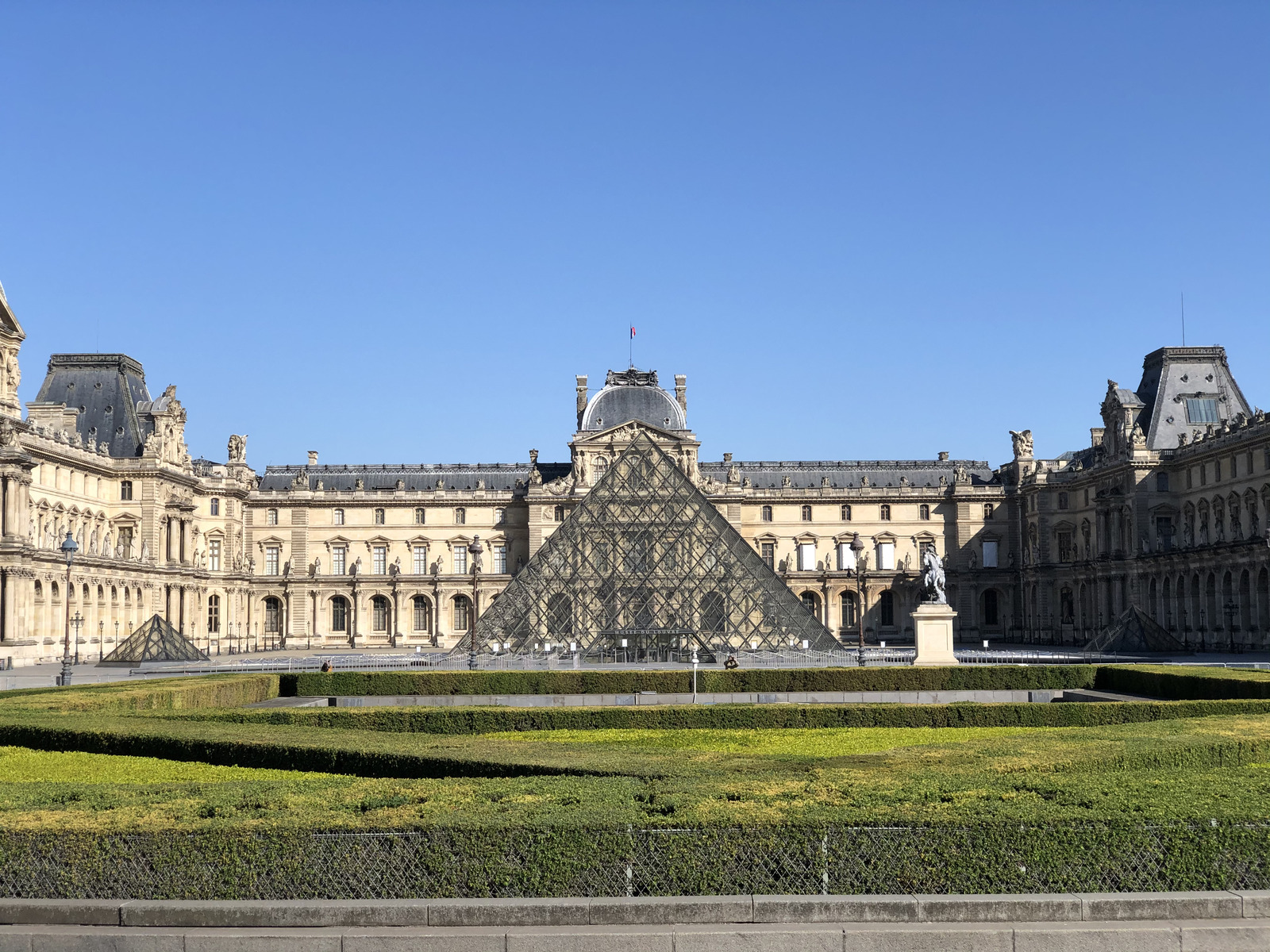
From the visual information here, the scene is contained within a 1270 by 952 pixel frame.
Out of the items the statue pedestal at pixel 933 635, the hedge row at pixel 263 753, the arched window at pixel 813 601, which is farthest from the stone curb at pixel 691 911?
the arched window at pixel 813 601

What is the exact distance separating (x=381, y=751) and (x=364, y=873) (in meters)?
4.42

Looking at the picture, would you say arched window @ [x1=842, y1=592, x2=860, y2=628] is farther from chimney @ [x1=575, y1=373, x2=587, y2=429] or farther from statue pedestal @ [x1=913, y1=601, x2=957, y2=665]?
statue pedestal @ [x1=913, y1=601, x2=957, y2=665]

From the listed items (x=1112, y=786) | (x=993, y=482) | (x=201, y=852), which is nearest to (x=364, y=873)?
(x=201, y=852)

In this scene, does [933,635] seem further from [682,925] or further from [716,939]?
[716,939]

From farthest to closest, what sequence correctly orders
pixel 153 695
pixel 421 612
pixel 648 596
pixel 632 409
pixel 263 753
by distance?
1. pixel 421 612
2. pixel 632 409
3. pixel 648 596
4. pixel 153 695
5. pixel 263 753

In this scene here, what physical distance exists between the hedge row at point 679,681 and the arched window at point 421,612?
47.7 m

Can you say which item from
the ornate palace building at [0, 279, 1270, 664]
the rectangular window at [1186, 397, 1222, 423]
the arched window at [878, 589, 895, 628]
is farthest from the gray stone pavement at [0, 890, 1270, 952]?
the arched window at [878, 589, 895, 628]

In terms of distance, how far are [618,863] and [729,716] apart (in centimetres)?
1136

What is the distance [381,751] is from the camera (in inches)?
510

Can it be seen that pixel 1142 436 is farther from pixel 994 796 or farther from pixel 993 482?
pixel 994 796

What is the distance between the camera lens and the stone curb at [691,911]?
8305mm

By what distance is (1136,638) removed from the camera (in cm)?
4678

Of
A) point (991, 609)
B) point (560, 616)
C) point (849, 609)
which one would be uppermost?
point (560, 616)

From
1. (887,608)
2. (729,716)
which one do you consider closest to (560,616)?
(729,716)
